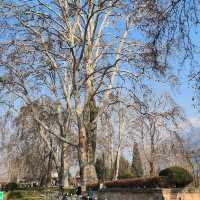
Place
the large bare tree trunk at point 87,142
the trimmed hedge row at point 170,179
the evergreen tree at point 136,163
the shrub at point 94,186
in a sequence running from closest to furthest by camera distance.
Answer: the trimmed hedge row at point 170,179 < the large bare tree trunk at point 87,142 < the shrub at point 94,186 < the evergreen tree at point 136,163

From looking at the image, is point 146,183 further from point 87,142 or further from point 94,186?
point 94,186

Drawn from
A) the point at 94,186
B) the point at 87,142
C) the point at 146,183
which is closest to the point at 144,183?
the point at 146,183

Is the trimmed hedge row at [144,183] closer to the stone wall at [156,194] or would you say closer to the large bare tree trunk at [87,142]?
the stone wall at [156,194]

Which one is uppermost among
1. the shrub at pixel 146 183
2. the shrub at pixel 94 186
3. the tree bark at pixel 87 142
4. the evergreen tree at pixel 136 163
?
the evergreen tree at pixel 136 163

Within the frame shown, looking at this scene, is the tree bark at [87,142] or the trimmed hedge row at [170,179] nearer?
the trimmed hedge row at [170,179]

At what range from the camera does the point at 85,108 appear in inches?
1122

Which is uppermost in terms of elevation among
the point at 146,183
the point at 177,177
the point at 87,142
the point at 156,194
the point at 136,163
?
the point at 136,163

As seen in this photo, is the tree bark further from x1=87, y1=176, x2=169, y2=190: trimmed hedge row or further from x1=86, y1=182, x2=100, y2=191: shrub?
x1=87, y1=176, x2=169, y2=190: trimmed hedge row

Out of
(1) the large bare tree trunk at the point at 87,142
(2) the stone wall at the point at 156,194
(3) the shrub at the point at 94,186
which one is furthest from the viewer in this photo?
(3) the shrub at the point at 94,186

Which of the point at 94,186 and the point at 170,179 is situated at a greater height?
the point at 94,186

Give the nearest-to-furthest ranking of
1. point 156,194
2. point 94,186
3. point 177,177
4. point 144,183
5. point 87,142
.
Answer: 1. point 156,194
2. point 177,177
3. point 144,183
4. point 87,142
5. point 94,186

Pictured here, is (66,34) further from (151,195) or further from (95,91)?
(151,195)

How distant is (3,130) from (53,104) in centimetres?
475

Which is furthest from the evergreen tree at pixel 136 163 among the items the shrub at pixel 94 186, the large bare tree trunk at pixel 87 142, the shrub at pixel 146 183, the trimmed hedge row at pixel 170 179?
the trimmed hedge row at pixel 170 179
